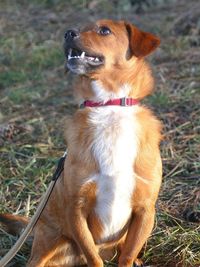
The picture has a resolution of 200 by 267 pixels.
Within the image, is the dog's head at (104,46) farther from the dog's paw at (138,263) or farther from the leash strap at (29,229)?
the dog's paw at (138,263)

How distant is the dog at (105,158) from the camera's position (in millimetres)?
3402

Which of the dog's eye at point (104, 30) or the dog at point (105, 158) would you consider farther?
the dog's eye at point (104, 30)

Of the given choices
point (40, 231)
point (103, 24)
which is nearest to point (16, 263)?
point (40, 231)

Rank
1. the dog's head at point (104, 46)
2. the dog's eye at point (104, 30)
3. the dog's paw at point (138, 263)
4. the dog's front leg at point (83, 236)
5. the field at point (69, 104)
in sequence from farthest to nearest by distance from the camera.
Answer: the field at point (69, 104), the dog's paw at point (138, 263), the dog's eye at point (104, 30), the dog's head at point (104, 46), the dog's front leg at point (83, 236)

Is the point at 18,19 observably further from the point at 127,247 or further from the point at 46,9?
the point at 127,247

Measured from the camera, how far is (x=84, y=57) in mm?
3492

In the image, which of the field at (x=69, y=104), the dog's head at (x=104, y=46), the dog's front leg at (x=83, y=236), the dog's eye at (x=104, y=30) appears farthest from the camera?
the field at (x=69, y=104)

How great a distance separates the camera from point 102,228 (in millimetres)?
3514

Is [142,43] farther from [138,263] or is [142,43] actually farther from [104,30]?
[138,263]

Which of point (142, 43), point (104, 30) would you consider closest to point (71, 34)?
point (104, 30)

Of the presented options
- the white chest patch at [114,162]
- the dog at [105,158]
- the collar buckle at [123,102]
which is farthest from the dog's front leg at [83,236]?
the collar buckle at [123,102]

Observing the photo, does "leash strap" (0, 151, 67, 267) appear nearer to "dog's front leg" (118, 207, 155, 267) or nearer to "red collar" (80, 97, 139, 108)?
"red collar" (80, 97, 139, 108)

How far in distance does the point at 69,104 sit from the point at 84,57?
3.05m

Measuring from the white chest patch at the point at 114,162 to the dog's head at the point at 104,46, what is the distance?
0.90ft
